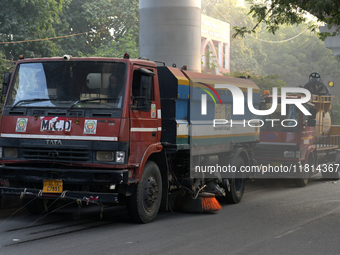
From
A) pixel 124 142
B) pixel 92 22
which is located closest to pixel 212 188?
pixel 124 142

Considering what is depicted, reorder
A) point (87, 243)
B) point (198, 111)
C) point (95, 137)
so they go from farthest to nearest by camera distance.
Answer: point (198, 111) → point (95, 137) → point (87, 243)

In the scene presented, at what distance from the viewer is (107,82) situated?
307 inches

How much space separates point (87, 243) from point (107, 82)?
247 cm

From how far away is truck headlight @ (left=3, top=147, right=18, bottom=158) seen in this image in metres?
7.77

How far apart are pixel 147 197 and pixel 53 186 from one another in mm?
1520

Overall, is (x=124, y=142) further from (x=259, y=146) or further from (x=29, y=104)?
(x=259, y=146)

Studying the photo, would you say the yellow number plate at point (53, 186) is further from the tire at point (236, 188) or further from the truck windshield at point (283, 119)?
the truck windshield at point (283, 119)

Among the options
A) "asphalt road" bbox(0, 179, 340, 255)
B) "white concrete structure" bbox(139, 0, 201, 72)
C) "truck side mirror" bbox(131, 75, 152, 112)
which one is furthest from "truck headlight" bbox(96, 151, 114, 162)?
A: "white concrete structure" bbox(139, 0, 201, 72)

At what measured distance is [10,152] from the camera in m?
7.80

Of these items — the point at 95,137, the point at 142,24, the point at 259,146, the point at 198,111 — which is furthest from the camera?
the point at 259,146

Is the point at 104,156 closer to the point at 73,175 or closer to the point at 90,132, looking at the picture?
the point at 90,132

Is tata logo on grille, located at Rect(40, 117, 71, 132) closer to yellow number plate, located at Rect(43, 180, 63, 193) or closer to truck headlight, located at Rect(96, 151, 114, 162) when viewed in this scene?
truck headlight, located at Rect(96, 151, 114, 162)

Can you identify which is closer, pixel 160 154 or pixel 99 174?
pixel 99 174

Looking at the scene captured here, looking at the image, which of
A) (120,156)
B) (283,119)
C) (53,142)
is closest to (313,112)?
(283,119)
